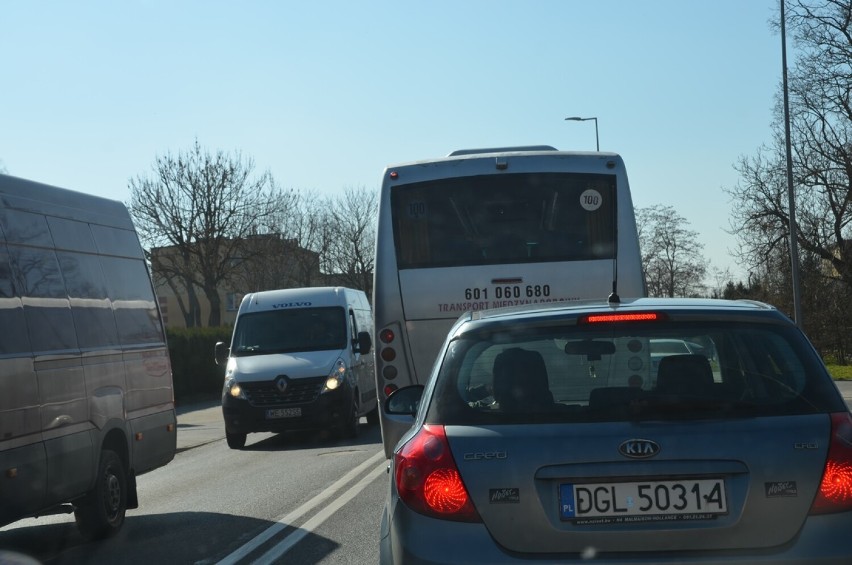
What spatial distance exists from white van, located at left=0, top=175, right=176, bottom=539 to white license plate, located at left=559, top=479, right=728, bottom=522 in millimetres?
4738

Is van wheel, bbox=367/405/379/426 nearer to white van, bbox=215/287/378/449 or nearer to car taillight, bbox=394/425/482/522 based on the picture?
white van, bbox=215/287/378/449

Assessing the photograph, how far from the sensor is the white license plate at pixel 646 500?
4.18 metres

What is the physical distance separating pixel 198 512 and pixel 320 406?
7323 millimetres

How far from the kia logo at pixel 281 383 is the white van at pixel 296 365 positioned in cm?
2

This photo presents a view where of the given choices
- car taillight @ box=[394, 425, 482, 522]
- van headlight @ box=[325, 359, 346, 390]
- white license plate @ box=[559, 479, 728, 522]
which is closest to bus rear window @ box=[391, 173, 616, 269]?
van headlight @ box=[325, 359, 346, 390]

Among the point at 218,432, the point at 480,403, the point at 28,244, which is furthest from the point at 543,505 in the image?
the point at 218,432

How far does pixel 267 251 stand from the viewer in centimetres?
6053

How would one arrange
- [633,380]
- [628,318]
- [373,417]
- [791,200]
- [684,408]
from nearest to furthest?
[684,408], [628,318], [633,380], [373,417], [791,200]

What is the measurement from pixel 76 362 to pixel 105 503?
1.25 meters

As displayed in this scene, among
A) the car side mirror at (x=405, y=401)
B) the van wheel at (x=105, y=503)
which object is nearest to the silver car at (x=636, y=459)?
the car side mirror at (x=405, y=401)

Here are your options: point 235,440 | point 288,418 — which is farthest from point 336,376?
point 235,440

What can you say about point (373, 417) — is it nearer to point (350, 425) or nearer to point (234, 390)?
point (350, 425)

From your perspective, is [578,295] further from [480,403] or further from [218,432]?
[218,432]

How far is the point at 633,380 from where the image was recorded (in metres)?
4.78
